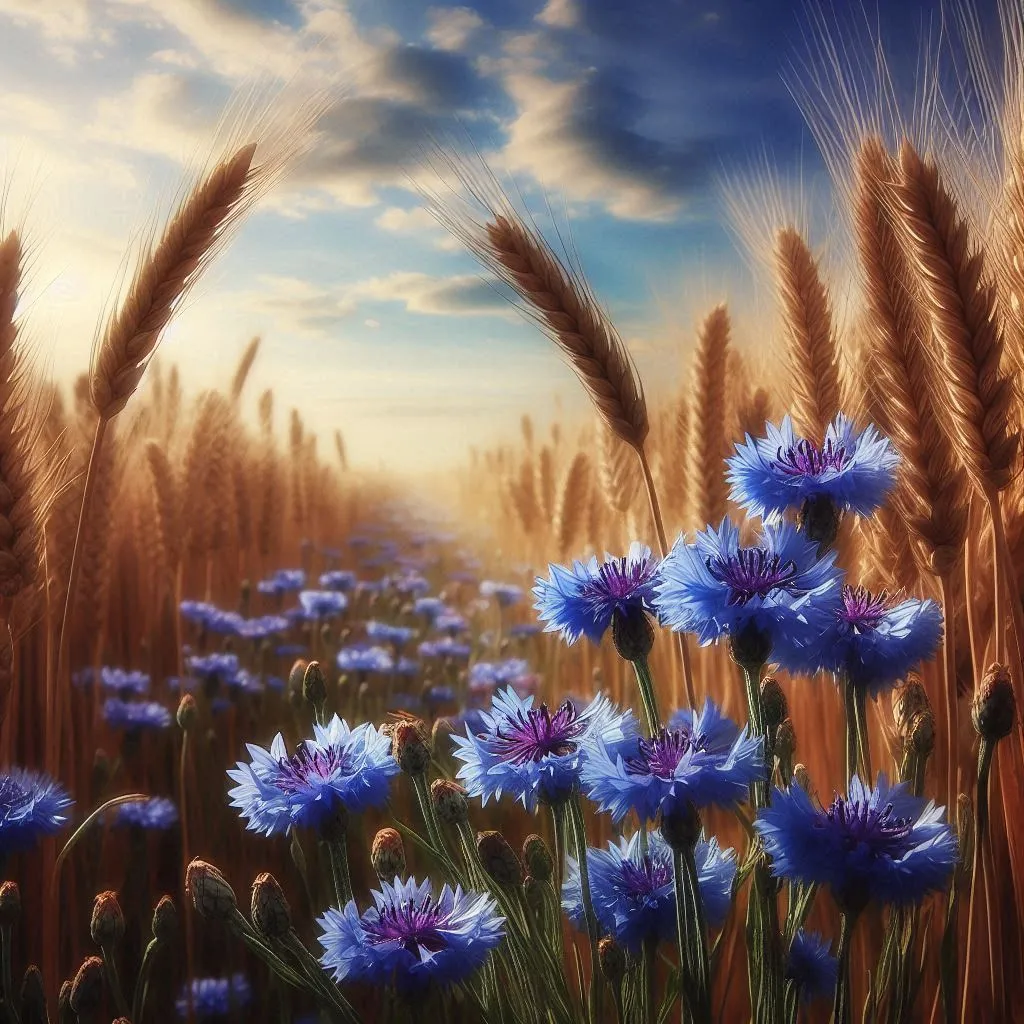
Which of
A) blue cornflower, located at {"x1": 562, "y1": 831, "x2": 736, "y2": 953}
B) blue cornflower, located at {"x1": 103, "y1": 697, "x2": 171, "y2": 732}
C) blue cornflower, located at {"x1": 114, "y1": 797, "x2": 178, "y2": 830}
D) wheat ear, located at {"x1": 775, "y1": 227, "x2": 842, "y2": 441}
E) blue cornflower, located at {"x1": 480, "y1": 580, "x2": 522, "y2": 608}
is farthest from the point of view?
blue cornflower, located at {"x1": 480, "y1": 580, "x2": 522, "y2": 608}

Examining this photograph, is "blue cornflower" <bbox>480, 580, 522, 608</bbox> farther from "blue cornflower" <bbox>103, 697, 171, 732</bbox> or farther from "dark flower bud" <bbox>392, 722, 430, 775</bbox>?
"dark flower bud" <bbox>392, 722, 430, 775</bbox>

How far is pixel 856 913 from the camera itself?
445 millimetres

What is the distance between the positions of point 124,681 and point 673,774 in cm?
99

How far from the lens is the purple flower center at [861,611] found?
55cm

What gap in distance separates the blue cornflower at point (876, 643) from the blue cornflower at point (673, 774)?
3.5 inches

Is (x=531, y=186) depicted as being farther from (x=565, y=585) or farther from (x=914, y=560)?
(x=565, y=585)

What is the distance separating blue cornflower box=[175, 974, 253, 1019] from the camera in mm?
857

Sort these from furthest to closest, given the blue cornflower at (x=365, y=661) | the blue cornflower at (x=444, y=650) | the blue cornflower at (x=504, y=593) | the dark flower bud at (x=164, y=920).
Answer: the blue cornflower at (x=504, y=593) < the blue cornflower at (x=444, y=650) < the blue cornflower at (x=365, y=661) < the dark flower bud at (x=164, y=920)

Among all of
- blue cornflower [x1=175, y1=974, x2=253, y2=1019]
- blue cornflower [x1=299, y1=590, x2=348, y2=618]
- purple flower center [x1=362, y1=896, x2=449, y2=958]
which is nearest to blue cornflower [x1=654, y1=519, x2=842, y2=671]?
purple flower center [x1=362, y1=896, x2=449, y2=958]

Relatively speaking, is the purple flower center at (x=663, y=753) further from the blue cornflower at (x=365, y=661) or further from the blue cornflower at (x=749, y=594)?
the blue cornflower at (x=365, y=661)

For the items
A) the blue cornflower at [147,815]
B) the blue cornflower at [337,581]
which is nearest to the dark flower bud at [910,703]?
the blue cornflower at [147,815]

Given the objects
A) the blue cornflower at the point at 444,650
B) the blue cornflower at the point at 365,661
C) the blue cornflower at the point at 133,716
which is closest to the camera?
the blue cornflower at the point at 133,716

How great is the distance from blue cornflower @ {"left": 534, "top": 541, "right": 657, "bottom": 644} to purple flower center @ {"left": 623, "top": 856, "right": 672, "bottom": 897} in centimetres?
14

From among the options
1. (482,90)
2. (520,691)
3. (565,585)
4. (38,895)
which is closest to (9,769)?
(38,895)
